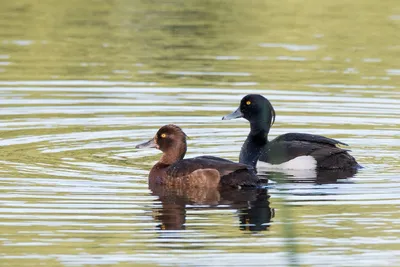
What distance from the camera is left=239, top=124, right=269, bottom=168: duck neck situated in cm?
1362

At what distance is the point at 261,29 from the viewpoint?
26.0 meters

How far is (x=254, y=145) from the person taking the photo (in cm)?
1391

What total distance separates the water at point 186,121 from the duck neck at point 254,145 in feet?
1.40

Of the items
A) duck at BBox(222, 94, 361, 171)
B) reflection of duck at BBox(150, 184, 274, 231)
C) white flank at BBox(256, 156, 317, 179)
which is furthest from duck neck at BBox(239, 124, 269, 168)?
reflection of duck at BBox(150, 184, 274, 231)

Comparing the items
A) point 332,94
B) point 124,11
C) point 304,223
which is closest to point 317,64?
point 332,94

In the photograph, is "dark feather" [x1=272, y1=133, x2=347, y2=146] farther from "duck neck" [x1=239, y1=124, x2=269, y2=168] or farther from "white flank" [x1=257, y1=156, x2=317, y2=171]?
"duck neck" [x1=239, y1=124, x2=269, y2=168]

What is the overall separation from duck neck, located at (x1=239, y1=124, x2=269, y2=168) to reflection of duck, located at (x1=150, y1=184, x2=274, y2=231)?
73.9 inches

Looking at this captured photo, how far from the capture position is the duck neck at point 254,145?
13620 mm

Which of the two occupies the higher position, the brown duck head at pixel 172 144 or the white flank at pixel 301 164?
the brown duck head at pixel 172 144

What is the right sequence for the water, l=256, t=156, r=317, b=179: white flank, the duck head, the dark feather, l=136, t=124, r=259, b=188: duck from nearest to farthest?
the water, l=136, t=124, r=259, b=188: duck, l=256, t=156, r=317, b=179: white flank, the dark feather, the duck head

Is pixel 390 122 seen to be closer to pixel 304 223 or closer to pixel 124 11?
pixel 304 223

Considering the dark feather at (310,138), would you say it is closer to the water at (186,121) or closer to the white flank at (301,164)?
the white flank at (301,164)

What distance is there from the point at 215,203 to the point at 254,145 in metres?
2.99

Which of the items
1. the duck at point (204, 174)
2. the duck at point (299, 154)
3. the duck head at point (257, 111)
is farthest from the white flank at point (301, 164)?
the duck at point (204, 174)
